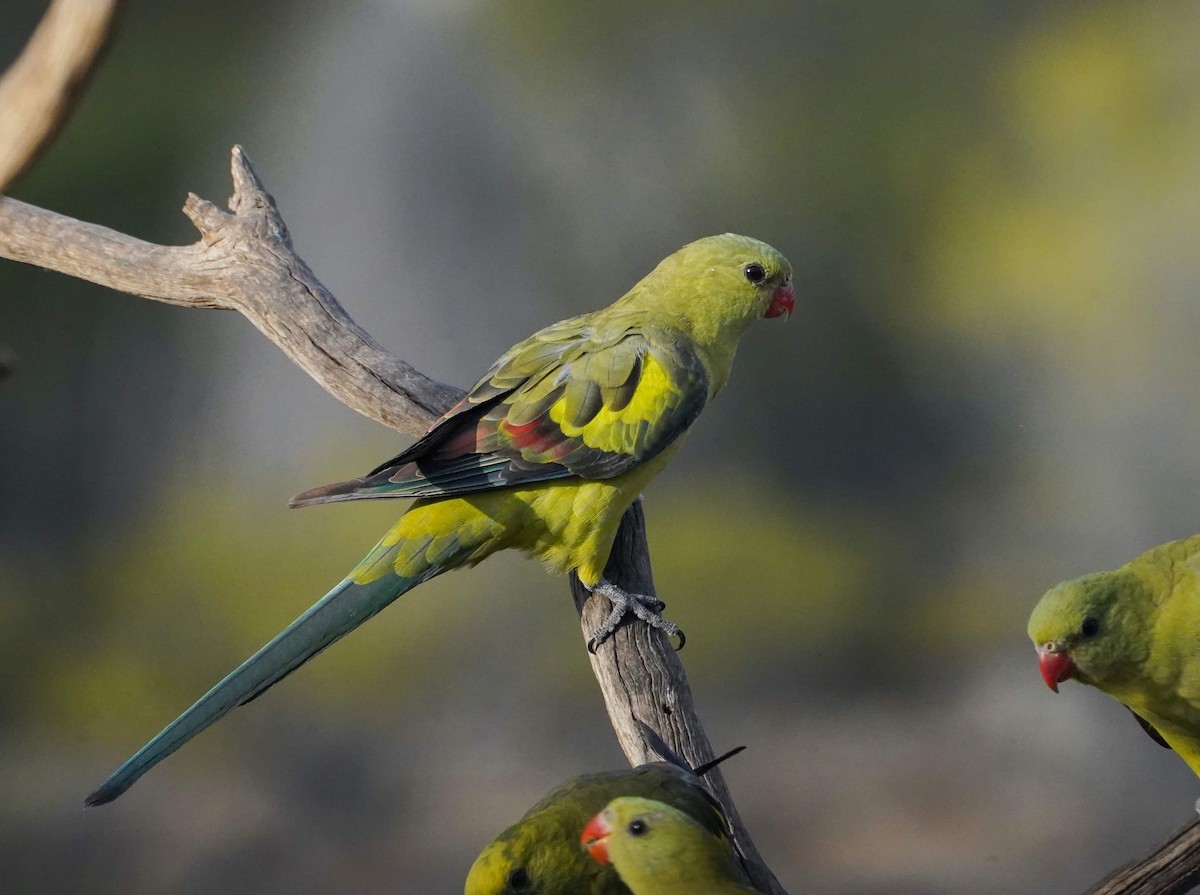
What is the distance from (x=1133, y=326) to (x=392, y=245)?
8.25 ft

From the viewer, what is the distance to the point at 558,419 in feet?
7.36

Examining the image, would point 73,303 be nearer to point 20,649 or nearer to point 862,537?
point 20,649

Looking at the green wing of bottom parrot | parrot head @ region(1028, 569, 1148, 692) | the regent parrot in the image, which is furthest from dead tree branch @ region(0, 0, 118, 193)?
parrot head @ region(1028, 569, 1148, 692)

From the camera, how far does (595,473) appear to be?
2.24m

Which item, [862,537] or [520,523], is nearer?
[520,523]

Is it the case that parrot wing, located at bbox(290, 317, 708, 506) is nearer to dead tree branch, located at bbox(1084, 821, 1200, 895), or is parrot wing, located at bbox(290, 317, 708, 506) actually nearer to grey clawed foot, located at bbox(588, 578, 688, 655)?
grey clawed foot, located at bbox(588, 578, 688, 655)

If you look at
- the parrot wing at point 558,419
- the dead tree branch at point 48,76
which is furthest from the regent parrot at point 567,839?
the dead tree branch at point 48,76

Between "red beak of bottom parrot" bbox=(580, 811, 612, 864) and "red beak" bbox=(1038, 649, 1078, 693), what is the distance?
2.29 feet

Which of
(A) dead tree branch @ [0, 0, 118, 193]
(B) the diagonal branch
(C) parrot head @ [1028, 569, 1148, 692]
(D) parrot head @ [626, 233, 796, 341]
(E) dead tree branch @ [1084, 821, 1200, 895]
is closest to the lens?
(E) dead tree branch @ [1084, 821, 1200, 895]

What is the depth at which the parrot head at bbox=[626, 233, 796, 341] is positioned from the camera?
2.47 meters

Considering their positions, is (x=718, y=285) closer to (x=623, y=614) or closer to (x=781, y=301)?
(x=781, y=301)

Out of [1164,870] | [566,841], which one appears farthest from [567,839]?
[1164,870]

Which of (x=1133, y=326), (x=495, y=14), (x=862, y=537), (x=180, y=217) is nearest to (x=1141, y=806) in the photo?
(x=862, y=537)

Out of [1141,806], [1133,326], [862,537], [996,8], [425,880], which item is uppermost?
[996,8]
